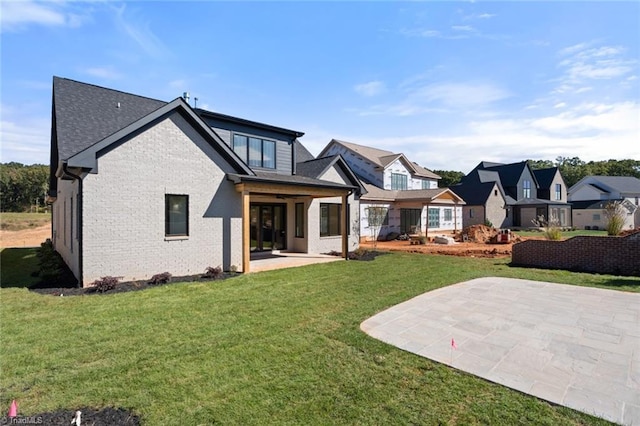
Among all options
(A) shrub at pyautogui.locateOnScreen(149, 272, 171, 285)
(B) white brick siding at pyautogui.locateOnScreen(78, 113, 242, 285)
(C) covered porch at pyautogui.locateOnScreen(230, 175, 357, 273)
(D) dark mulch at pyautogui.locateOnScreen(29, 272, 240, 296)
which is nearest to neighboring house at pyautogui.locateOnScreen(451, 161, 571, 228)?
(C) covered porch at pyautogui.locateOnScreen(230, 175, 357, 273)

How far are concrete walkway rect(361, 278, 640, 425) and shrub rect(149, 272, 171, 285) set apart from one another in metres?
6.25

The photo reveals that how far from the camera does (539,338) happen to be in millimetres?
5035

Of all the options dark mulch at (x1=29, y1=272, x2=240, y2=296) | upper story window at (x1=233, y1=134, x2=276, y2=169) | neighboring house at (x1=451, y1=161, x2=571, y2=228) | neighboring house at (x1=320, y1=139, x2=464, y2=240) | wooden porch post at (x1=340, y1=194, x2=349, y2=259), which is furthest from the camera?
neighboring house at (x1=451, y1=161, x2=571, y2=228)

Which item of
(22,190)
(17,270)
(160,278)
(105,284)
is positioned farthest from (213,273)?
(22,190)

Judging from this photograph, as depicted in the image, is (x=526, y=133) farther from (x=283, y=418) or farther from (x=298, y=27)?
(x=283, y=418)

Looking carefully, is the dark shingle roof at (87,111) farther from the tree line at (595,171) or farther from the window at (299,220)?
the tree line at (595,171)

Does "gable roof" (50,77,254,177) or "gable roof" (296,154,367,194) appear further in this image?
"gable roof" (296,154,367,194)

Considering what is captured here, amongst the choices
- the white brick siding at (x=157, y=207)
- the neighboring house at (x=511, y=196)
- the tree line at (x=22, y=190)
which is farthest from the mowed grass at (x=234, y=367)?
the tree line at (x=22, y=190)

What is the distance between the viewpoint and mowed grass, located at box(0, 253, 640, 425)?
3.11m

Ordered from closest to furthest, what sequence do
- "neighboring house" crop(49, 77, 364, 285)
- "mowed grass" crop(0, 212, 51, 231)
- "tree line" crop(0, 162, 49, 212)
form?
"neighboring house" crop(49, 77, 364, 285) → "mowed grass" crop(0, 212, 51, 231) → "tree line" crop(0, 162, 49, 212)

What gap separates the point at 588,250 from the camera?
11.4 meters

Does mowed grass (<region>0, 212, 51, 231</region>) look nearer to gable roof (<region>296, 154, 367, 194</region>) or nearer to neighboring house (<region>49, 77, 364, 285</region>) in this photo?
neighboring house (<region>49, 77, 364, 285</region>)

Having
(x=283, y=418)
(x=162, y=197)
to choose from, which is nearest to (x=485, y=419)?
(x=283, y=418)

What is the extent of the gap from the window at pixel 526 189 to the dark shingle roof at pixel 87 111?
41707 mm
